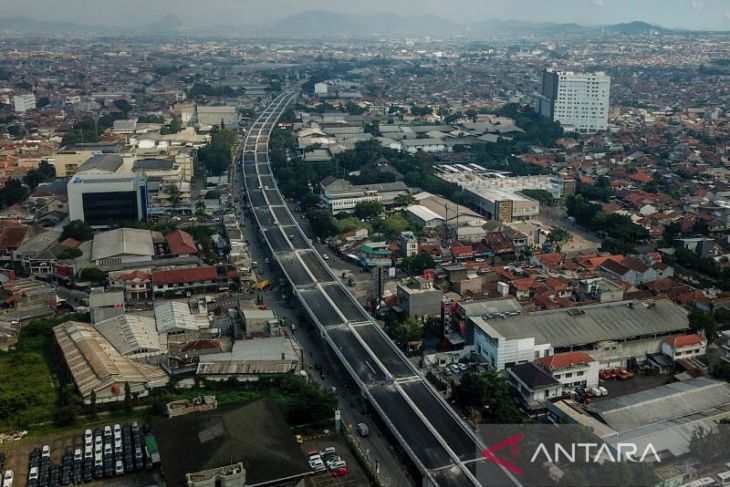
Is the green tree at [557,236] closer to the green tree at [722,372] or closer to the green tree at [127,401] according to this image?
the green tree at [722,372]

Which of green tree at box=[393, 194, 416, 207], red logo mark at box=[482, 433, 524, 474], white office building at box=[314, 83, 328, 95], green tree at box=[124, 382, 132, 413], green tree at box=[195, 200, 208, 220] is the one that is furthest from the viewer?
white office building at box=[314, 83, 328, 95]

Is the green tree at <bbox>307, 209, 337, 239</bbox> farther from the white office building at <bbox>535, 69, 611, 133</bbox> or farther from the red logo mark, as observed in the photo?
the white office building at <bbox>535, 69, 611, 133</bbox>

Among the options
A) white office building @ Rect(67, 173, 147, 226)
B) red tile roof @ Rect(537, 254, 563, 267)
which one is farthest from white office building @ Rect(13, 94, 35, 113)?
red tile roof @ Rect(537, 254, 563, 267)

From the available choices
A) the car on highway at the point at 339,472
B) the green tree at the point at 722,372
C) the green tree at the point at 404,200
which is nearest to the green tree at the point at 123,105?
the green tree at the point at 404,200

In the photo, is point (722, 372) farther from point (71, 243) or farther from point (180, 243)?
point (71, 243)

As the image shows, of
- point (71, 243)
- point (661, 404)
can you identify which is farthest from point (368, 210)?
point (661, 404)

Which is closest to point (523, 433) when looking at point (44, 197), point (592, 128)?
point (44, 197)
